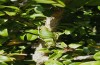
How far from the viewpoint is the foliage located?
3.64ft

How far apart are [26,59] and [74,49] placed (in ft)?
0.91

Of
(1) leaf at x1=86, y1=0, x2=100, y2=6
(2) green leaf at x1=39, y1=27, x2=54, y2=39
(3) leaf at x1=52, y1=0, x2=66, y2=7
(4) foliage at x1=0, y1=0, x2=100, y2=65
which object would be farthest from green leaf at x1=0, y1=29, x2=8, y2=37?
(1) leaf at x1=86, y1=0, x2=100, y2=6

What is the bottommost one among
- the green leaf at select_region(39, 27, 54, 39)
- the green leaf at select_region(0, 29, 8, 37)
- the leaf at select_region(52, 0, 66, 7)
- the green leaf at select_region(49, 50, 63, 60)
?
the green leaf at select_region(49, 50, 63, 60)

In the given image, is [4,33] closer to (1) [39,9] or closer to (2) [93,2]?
(1) [39,9]

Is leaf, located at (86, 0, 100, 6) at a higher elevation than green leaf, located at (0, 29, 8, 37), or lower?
higher

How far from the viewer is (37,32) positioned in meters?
1.17

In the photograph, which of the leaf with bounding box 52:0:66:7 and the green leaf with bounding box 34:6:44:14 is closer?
the leaf with bounding box 52:0:66:7

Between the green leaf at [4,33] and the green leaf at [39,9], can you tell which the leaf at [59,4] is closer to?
the green leaf at [39,9]

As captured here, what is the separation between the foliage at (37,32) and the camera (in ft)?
3.64

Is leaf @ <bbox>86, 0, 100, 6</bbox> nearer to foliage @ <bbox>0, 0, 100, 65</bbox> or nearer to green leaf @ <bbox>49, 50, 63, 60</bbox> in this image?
foliage @ <bbox>0, 0, 100, 65</bbox>

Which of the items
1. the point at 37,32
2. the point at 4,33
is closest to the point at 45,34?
the point at 37,32

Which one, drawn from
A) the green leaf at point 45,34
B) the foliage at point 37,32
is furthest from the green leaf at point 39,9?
the green leaf at point 45,34

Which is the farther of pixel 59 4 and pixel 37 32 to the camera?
pixel 37 32

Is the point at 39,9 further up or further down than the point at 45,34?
further up
